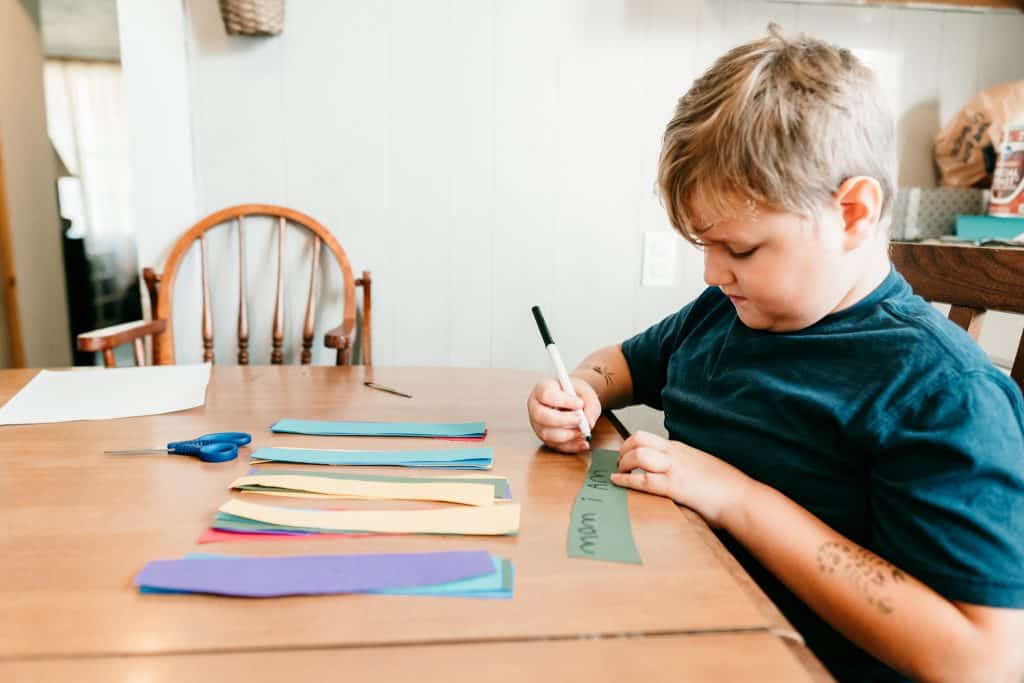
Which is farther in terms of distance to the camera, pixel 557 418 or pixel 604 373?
pixel 604 373

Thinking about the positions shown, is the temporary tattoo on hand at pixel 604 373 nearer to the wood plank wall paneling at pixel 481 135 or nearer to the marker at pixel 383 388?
the marker at pixel 383 388

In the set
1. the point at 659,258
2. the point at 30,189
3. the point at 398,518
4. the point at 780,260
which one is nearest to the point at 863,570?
the point at 780,260

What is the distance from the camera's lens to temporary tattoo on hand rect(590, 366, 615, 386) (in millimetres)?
1052

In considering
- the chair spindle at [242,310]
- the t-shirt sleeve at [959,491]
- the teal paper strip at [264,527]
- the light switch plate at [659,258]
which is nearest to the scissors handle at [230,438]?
the teal paper strip at [264,527]

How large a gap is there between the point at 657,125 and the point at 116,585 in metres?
1.76

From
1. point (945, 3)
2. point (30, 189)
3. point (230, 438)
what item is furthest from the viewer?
point (30, 189)

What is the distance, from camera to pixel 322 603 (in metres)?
0.48

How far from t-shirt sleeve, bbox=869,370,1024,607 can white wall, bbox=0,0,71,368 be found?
338 centimetres

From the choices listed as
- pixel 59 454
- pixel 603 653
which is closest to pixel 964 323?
pixel 603 653

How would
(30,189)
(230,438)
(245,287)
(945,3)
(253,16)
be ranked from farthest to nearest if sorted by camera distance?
1. (30,189)
2. (245,287)
3. (945,3)
4. (253,16)
5. (230,438)

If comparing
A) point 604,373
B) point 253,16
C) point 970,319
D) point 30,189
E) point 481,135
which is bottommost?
point 604,373

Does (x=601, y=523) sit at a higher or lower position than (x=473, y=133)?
lower

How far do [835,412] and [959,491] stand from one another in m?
0.14

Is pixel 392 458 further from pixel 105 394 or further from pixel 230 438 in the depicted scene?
pixel 105 394
